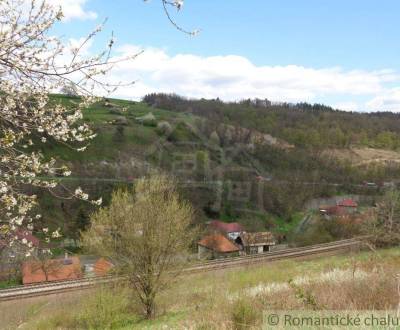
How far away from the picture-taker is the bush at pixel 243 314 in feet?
17.8

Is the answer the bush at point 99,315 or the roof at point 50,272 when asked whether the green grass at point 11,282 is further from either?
the bush at point 99,315

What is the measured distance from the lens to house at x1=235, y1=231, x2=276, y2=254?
159ft

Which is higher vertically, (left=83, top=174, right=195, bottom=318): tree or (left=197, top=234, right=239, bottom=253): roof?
(left=83, top=174, right=195, bottom=318): tree

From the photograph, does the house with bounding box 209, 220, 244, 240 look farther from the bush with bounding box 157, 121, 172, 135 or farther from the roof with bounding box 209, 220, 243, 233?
the bush with bounding box 157, 121, 172, 135

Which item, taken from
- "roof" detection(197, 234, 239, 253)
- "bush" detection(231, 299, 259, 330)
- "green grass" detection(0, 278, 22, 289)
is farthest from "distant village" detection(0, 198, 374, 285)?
"bush" detection(231, 299, 259, 330)

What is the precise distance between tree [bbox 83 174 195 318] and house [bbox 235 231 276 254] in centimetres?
3316

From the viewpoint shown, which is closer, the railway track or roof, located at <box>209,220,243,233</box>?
the railway track

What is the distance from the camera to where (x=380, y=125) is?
153m

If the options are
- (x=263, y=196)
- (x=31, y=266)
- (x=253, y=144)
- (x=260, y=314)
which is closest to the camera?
(x=260, y=314)

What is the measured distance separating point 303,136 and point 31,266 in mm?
99429

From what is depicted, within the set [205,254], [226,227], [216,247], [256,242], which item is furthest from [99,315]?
[226,227]

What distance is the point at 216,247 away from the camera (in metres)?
44.8

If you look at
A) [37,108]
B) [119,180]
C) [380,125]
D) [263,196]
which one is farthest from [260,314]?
[380,125]

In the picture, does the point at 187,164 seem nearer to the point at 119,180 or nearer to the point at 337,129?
the point at 119,180
